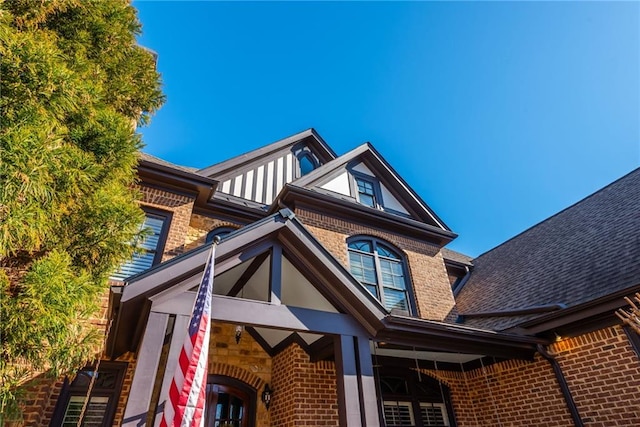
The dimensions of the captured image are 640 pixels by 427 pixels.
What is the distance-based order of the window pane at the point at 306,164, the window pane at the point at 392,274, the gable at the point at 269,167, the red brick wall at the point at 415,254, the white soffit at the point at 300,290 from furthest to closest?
the window pane at the point at 306,164 → the gable at the point at 269,167 → the window pane at the point at 392,274 → the red brick wall at the point at 415,254 → the white soffit at the point at 300,290

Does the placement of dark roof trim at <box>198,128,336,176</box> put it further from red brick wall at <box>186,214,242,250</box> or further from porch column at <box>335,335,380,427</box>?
porch column at <box>335,335,380,427</box>

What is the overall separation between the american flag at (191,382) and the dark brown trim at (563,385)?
20.6 ft

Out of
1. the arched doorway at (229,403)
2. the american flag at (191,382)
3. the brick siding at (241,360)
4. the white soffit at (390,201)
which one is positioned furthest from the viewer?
the white soffit at (390,201)

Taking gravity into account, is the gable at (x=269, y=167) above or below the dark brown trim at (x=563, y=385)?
above

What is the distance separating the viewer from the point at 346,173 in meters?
10.3

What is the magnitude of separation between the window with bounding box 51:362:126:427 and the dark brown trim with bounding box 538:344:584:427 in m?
7.44

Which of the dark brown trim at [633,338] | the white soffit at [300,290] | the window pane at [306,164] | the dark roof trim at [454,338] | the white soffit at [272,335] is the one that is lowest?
the dark brown trim at [633,338]

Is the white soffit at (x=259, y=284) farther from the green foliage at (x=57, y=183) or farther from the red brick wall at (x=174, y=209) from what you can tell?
the green foliage at (x=57, y=183)

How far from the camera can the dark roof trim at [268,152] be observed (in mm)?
9367

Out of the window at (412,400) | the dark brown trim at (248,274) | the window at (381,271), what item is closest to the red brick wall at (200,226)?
the dark brown trim at (248,274)

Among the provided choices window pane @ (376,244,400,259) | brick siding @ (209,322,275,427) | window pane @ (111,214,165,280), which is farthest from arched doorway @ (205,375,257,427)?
window pane @ (376,244,400,259)

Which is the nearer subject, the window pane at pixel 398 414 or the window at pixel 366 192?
the window pane at pixel 398 414

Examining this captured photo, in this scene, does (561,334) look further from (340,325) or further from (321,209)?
(321,209)

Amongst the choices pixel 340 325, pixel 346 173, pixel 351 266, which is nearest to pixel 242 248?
pixel 340 325
